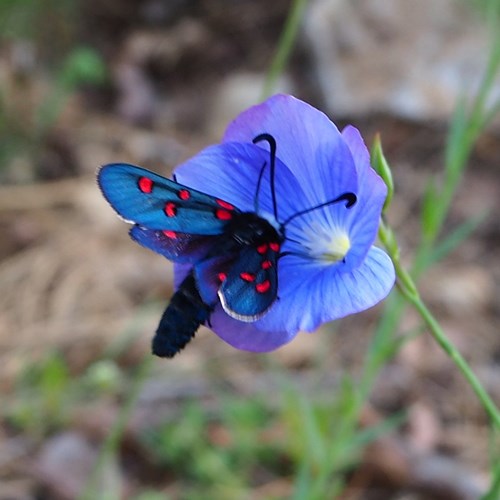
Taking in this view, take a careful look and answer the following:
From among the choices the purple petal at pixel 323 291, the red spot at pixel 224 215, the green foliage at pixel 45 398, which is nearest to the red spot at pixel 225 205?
the red spot at pixel 224 215

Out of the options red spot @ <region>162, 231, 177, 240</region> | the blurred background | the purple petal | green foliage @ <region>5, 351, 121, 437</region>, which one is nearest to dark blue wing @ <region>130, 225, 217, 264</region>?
red spot @ <region>162, 231, 177, 240</region>

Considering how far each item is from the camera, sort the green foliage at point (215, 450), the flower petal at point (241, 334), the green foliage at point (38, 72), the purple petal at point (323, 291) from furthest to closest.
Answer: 1. the green foliage at point (38, 72)
2. the green foliage at point (215, 450)
3. the flower petal at point (241, 334)
4. the purple petal at point (323, 291)

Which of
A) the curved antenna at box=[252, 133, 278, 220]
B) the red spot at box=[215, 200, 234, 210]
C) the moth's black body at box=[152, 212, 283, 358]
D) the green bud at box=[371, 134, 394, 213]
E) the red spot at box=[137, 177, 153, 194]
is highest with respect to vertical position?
the green bud at box=[371, 134, 394, 213]

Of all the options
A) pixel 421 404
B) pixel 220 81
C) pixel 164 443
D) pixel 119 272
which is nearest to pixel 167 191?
pixel 164 443

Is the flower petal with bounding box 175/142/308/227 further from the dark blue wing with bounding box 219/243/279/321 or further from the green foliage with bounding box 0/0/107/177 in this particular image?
the green foliage with bounding box 0/0/107/177

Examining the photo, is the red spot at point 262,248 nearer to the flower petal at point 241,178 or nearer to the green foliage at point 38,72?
the flower petal at point 241,178

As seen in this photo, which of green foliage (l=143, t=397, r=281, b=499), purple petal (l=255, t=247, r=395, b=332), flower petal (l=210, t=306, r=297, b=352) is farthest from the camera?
green foliage (l=143, t=397, r=281, b=499)
